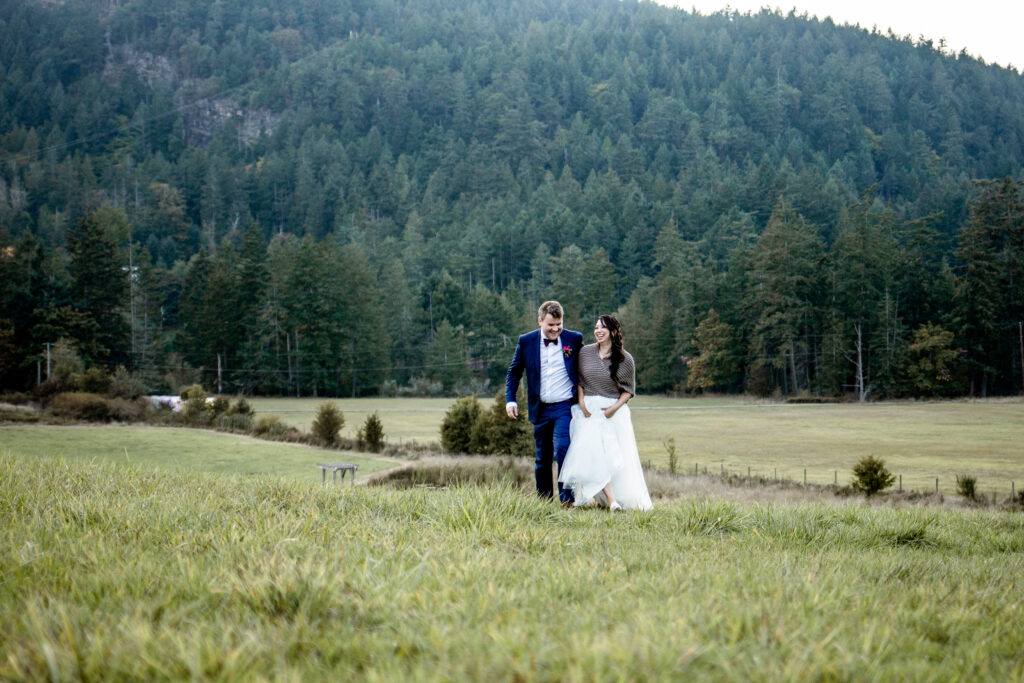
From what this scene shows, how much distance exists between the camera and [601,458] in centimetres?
785

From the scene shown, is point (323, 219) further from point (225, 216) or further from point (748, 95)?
point (748, 95)

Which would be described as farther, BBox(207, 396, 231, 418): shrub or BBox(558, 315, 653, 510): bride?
BBox(207, 396, 231, 418): shrub

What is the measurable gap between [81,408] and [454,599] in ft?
157

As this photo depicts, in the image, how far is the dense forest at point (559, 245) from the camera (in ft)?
233

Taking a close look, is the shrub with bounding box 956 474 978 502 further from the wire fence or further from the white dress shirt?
the white dress shirt

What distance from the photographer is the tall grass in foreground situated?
6.86 feet

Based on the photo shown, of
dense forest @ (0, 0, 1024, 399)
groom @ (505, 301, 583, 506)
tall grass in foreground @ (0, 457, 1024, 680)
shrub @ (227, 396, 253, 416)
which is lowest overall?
shrub @ (227, 396, 253, 416)


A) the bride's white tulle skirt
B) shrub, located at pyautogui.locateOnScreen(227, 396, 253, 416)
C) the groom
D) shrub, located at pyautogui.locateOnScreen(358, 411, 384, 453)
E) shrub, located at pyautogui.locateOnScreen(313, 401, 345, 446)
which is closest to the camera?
the bride's white tulle skirt

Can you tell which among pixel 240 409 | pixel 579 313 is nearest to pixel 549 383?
pixel 240 409

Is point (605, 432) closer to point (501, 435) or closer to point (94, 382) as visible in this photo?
point (501, 435)

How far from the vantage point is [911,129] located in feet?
575

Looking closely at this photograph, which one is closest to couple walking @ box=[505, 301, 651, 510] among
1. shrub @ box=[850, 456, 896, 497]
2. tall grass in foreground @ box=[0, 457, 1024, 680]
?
tall grass in foreground @ box=[0, 457, 1024, 680]

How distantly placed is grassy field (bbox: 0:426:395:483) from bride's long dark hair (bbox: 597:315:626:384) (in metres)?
22.9

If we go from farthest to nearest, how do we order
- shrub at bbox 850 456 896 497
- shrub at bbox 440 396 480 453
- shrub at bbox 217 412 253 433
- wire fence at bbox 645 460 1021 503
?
shrub at bbox 217 412 253 433
shrub at bbox 440 396 480 453
wire fence at bbox 645 460 1021 503
shrub at bbox 850 456 896 497
